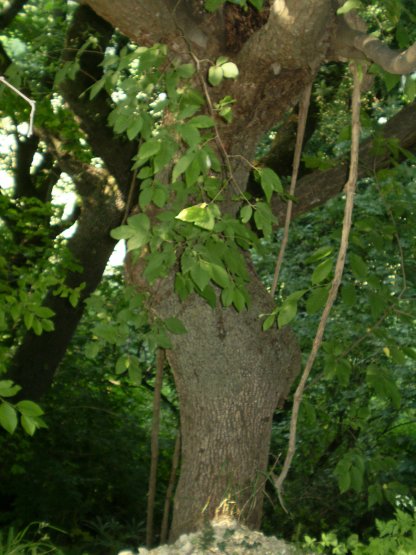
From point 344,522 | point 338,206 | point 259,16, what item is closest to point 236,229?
point 259,16

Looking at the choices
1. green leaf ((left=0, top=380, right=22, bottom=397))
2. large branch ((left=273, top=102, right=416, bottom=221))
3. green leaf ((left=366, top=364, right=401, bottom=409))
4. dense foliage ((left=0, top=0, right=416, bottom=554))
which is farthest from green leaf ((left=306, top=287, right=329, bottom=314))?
large branch ((left=273, top=102, right=416, bottom=221))

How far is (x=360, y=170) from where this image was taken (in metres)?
5.55

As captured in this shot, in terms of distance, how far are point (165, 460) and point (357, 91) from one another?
630 centimetres

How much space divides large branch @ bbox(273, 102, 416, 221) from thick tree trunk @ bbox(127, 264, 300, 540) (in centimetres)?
158

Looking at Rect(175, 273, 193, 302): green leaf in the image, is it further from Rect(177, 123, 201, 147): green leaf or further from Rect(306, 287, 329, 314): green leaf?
Rect(177, 123, 201, 147): green leaf

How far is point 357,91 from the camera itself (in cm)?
368

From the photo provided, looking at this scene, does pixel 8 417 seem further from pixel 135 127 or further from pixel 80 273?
pixel 80 273

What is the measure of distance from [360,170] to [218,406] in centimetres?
224

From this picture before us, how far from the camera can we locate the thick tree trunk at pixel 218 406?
4.04 meters

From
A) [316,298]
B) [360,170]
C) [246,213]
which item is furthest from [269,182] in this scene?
[360,170]

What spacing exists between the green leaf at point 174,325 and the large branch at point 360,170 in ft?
5.90

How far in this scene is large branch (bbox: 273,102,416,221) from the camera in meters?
5.53

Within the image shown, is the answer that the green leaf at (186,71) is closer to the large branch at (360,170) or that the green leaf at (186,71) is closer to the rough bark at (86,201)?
the large branch at (360,170)

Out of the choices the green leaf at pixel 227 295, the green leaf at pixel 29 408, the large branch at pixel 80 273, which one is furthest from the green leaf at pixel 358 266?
the large branch at pixel 80 273
